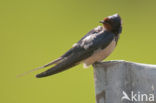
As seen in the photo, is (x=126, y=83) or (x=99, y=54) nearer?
(x=126, y=83)

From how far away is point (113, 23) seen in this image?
3105 millimetres

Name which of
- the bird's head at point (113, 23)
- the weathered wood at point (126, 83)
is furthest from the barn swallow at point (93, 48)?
the weathered wood at point (126, 83)

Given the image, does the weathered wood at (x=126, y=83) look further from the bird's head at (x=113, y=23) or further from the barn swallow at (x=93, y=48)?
the bird's head at (x=113, y=23)

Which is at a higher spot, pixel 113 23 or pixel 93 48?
pixel 113 23

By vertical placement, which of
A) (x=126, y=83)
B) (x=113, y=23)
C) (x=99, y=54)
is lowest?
(x=126, y=83)

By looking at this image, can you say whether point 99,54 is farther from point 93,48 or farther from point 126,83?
point 126,83

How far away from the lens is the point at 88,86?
4.12 metres

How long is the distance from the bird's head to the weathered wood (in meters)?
0.67

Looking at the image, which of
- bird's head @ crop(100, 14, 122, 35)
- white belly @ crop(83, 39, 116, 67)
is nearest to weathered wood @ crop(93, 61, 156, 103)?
white belly @ crop(83, 39, 116, 67)

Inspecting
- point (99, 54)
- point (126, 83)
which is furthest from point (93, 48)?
point (126, 83)

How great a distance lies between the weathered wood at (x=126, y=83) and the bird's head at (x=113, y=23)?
67 cm

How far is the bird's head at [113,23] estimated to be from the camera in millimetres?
3101

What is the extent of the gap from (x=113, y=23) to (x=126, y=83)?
2.67ft

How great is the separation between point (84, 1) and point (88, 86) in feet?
3.85
